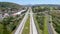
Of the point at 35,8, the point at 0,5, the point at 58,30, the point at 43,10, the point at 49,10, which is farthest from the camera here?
the point at 35,8

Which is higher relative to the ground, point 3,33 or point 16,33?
point 3,33

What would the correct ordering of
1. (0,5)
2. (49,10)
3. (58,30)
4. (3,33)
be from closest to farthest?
(3,33) < (58,30) < (0,5) < (49,10)

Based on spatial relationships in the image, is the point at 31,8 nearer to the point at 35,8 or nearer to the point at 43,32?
the point at 35,8

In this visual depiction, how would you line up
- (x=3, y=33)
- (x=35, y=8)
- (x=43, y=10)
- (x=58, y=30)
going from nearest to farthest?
(x=3, y=33), (x=58, y=30), (x=43, y=10), (x=35, y=8)

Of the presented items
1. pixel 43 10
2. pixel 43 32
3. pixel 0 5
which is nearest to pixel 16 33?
pixel 43 32

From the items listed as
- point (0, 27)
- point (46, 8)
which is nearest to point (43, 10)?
point (46, 8)

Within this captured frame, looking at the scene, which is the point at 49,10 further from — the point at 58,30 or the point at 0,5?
the point at 58,30

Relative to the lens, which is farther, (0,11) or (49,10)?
(49,10)

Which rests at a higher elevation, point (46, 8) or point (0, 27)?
point (0, 27)

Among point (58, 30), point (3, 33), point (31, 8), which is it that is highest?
point (3, 33)
